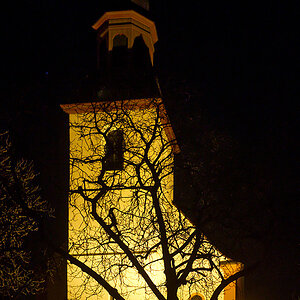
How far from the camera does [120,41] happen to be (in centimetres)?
1819

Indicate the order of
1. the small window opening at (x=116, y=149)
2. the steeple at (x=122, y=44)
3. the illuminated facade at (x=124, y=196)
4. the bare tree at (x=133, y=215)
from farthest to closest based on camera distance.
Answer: the steeple at (x=122, y=44)
the illuminated facade at (x=124, y=196)
the small window opening at (x=116, y=149)
the bare tree at (x=133, y=215)

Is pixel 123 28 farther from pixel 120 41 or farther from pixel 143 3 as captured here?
pixel 143 3

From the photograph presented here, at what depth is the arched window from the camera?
18.1m

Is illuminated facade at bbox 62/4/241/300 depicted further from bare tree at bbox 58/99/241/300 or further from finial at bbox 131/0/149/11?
finial at bbox 131/0/149/11

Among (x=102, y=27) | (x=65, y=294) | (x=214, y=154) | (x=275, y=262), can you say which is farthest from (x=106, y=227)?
(x=102, y=27)

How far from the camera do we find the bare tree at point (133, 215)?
10469 mm

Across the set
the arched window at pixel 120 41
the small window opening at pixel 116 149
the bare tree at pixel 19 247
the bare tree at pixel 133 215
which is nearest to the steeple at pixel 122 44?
the arched window at pixel 120 41

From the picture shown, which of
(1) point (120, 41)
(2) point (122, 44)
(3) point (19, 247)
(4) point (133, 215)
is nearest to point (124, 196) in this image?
(3) point (19, 247)

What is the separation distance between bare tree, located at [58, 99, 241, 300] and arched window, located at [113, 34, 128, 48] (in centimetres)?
394

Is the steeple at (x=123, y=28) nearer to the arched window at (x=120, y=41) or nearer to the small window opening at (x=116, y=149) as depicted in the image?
the arched window at (x=120, y=41)

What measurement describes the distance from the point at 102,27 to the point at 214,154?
889 cm

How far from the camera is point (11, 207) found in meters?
13.6

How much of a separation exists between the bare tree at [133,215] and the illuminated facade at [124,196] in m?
0.05

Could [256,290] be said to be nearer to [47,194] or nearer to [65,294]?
[65,294]
